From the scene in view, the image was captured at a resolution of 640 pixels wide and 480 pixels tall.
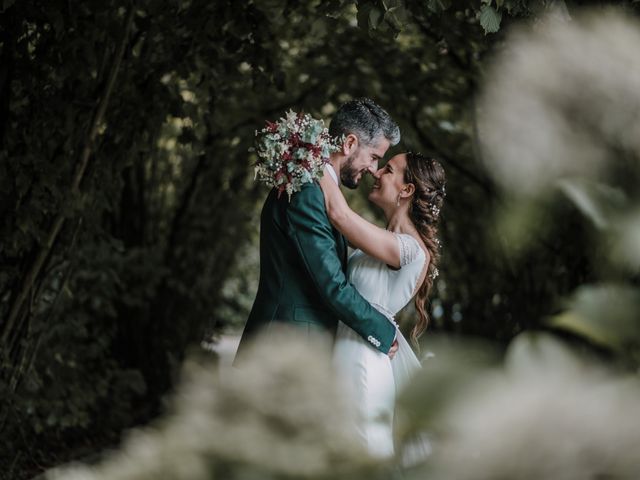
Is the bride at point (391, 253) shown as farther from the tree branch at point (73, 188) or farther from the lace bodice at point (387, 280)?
the tree branch at point (73, 188)

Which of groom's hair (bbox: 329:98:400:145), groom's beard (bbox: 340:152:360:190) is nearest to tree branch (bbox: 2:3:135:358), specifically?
groom's hair (bbox: 329:98:400:145)

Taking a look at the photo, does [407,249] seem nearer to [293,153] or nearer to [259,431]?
[293,153]

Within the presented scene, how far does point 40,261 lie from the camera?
17.9 ft

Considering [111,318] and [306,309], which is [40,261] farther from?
[111,318]

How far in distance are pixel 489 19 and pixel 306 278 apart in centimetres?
126

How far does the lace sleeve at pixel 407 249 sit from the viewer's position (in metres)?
4.23

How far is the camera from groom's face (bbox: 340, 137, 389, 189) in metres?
4.34

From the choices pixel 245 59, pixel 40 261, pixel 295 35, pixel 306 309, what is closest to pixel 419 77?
pixel 295 35

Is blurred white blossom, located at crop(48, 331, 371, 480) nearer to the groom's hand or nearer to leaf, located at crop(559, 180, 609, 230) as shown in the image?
leaf, located at crop(559, 180, 609, 230)

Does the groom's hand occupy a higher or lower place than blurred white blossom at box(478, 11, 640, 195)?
lower

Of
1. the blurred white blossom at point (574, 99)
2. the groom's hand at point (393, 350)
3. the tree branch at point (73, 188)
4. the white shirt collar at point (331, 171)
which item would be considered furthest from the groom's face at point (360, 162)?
the blurred white blossom at point (574, 99)

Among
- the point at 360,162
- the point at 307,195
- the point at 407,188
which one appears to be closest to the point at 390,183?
the point at 407,188

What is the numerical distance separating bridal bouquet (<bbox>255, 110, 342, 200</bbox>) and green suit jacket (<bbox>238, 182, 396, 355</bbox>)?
0.06 meters

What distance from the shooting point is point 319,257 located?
13.1 ft
